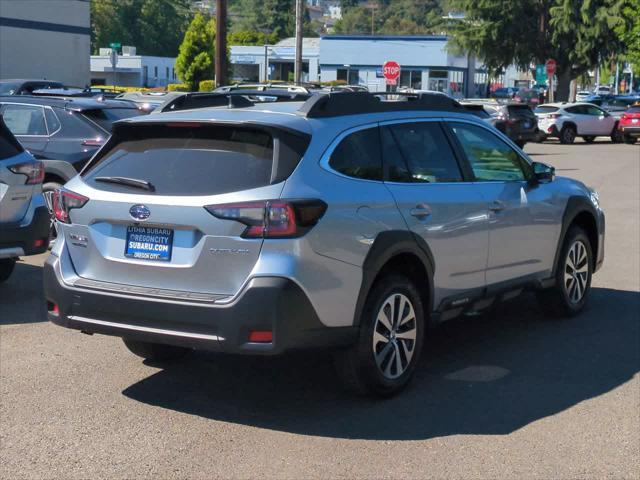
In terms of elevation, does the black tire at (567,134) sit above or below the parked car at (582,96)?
below

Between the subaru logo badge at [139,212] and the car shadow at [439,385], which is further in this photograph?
the car shadow at [439,385]

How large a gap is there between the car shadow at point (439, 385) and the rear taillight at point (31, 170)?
2.81 meters

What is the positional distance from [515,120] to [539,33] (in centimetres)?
2350

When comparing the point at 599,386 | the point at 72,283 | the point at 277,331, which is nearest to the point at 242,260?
the point at 277,331

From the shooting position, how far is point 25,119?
12.8 metres

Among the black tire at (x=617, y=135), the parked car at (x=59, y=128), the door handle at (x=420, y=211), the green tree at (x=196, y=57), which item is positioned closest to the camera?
the door handle at (x=420, y=211)

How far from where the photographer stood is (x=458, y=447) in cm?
560

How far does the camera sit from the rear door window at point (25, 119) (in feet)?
41.8

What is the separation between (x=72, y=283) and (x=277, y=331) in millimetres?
1370

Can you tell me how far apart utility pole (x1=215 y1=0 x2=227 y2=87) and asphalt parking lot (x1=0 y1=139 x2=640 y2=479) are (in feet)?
62.9

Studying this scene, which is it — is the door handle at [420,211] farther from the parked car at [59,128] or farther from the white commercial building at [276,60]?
the white commercial building at [276,60]

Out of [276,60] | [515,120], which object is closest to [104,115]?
[515,120]

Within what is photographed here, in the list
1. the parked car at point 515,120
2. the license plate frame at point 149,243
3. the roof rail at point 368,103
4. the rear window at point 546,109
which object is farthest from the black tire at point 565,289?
the rear window at point 546,109

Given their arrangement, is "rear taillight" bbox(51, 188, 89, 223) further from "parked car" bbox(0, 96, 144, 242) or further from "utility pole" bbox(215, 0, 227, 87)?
"utility pole" bbox(215, 0, 227, 87)
